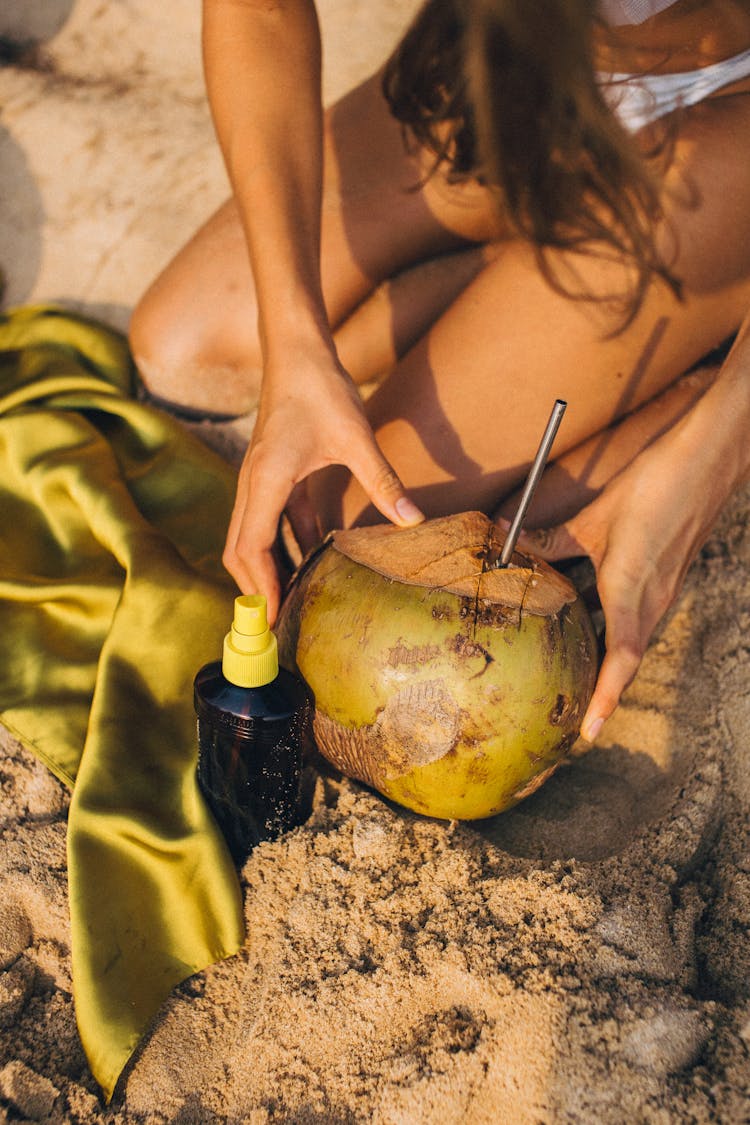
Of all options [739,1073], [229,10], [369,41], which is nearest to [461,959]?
[739,1073]

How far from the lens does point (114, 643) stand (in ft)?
4.56

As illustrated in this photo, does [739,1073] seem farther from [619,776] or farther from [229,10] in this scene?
[229,10]

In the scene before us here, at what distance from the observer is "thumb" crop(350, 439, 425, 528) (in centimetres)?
121

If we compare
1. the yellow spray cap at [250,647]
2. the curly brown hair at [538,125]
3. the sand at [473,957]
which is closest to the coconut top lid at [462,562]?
the yellow spray cap at [250,647]

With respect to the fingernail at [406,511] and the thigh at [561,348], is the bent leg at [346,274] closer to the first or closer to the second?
the thigh at [561,348]

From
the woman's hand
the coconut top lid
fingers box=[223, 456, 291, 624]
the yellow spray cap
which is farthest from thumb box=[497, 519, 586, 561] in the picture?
the yellow spray cap

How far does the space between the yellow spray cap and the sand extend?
307mm

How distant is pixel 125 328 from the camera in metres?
2.25

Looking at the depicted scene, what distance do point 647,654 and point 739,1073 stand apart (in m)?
0.76

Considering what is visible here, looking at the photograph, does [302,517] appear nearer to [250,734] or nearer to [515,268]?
[250,734]

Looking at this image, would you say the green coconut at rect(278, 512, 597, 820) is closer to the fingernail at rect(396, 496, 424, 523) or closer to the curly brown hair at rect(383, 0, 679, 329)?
the fingernail at rect(396, 496, 424, 523)

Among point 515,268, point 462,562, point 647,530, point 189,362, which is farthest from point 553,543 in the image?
point 189,362

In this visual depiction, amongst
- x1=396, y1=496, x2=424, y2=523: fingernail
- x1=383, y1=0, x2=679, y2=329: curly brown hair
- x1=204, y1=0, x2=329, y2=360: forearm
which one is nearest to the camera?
x1=383, y1=0, x2=679, y2=329: curly brown hair

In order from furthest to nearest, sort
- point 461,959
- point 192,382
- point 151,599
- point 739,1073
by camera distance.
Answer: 1. point 192,382
2. point 151,599
3. point 461,959
4. point 739,1073
